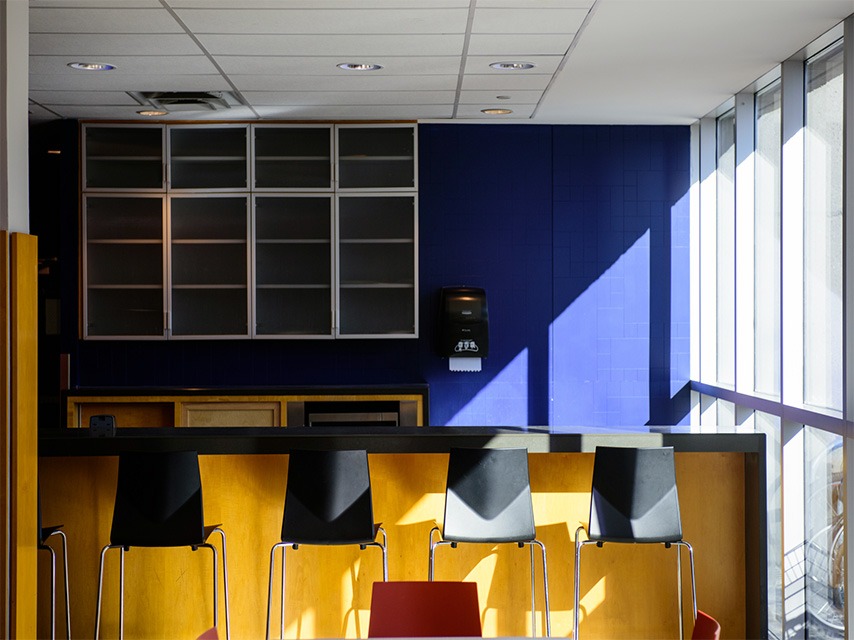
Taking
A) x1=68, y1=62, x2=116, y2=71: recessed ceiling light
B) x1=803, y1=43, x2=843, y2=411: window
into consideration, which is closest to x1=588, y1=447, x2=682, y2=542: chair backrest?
x1=803, y1=43, x2=843, y2=411: window

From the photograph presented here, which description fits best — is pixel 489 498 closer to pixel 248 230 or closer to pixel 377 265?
pixel 377 265

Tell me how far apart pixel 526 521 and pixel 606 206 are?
3.73 m

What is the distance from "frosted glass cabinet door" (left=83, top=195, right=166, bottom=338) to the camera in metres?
6.93

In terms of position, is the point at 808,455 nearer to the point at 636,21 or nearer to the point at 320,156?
the point at 636,21

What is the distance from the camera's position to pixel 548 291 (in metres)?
7.15

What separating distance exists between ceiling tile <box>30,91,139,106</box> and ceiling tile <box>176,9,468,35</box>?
1.70m

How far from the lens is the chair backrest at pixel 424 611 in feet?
9.50

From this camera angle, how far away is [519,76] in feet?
18.2

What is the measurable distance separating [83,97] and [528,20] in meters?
3.24

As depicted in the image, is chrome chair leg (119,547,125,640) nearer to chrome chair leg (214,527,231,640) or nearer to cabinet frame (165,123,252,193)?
chrome chair leg (214,527,231,640)

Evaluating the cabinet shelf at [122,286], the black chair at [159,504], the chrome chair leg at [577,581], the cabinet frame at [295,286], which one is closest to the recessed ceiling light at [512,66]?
the cabinet frame at [295,286]

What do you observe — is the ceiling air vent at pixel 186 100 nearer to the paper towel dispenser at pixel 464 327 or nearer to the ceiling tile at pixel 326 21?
the ceiling tile at pixel 326 21

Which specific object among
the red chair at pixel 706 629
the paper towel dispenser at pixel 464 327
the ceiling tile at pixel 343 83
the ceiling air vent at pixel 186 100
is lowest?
the red chair at pixel 706 629

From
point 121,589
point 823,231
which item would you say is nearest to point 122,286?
point 121,589
